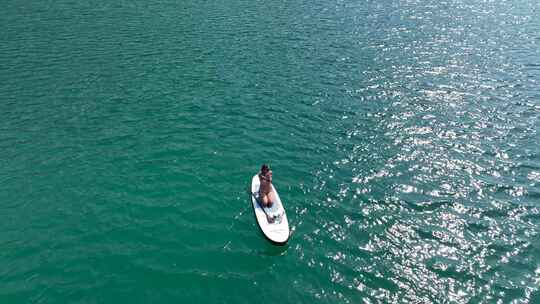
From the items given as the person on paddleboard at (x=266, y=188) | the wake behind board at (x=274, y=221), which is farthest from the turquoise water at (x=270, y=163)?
the person on paddleboard at (x=266, y=188)

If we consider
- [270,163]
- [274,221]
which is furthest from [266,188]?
[270,163]

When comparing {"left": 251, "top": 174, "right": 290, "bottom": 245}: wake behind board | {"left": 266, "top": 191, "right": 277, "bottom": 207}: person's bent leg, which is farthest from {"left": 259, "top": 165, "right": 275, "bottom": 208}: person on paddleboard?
{"left": 251, "top": 174, "right": 290, "bottom": 245}: wake behind board

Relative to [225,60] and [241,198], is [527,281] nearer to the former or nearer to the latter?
[241,198]

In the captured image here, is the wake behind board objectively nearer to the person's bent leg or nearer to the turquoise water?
the person's bent leg

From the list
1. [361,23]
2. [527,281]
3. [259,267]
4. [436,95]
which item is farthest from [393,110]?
[361,23]

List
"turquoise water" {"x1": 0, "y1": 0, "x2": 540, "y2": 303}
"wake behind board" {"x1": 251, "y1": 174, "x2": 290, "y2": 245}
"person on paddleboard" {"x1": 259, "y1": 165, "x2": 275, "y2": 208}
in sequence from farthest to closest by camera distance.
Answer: "person on paddleboard" {"x1": 259, "y1": 165, "x2": 275, "y2": 208} → "wake behind board" {"x1": 251, "y1": 174, "x2": 290, "y2": 245} → "turquoise water" {"x1": 0, "y1": 0, "x2": 540, "y2": 303}

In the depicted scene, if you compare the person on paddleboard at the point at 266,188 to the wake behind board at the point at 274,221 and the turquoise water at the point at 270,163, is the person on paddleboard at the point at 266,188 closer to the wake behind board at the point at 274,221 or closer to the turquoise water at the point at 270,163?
the wake behind board at the point at 274,221
